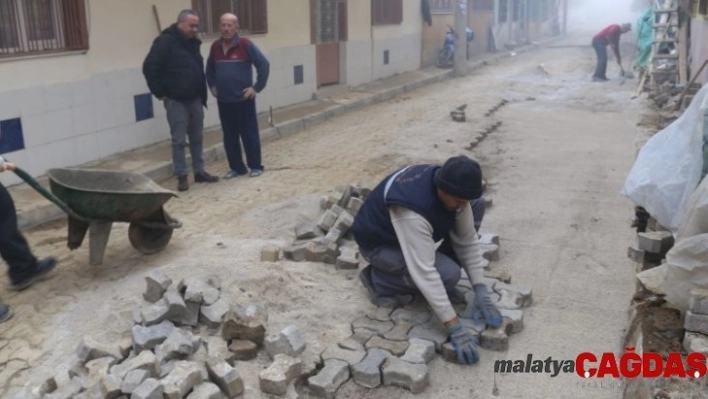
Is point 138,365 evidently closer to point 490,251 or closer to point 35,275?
point 35,275

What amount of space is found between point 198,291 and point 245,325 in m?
0.50

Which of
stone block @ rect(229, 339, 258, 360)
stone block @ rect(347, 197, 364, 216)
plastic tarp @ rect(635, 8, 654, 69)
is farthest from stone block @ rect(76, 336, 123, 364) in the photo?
plastic tarp @ rect(635, 8, 654, 69)

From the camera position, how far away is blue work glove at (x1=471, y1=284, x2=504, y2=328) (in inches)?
159

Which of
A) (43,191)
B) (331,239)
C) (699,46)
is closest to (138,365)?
(43,191)

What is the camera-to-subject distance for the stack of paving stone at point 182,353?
11.3ft

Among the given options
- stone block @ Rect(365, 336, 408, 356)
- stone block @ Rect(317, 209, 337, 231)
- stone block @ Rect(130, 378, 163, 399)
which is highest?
stone block @ Rect(317, 209, 337, 231)

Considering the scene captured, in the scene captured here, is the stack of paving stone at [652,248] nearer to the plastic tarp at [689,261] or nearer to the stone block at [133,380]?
the plastic tarp at [689,261]

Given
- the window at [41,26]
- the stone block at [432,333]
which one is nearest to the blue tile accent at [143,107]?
the window at [41,26]

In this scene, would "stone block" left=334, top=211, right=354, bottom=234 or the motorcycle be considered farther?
the motorcycle

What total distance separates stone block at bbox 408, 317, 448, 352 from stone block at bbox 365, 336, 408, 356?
11 centimetres

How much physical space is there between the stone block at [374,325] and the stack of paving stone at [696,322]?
1609 millimetres

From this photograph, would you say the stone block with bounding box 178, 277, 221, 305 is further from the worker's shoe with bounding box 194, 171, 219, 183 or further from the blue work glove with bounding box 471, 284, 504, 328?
the worker's shoe with bounding box 194, 171, 219, 183

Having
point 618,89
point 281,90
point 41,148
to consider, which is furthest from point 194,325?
point 618,89

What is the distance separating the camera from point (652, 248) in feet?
14.6
